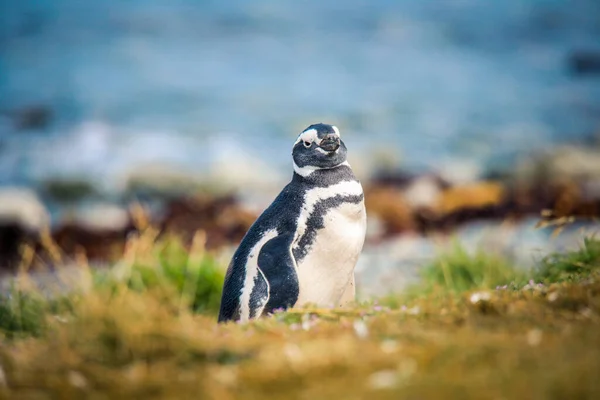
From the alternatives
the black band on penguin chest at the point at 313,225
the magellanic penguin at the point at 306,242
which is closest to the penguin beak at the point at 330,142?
the magellanic penguin at the point at 306,242

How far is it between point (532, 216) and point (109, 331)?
1159cm

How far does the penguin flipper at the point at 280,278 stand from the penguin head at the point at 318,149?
55cm

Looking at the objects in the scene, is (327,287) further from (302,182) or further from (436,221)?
(436,221)

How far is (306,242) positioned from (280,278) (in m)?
0.27

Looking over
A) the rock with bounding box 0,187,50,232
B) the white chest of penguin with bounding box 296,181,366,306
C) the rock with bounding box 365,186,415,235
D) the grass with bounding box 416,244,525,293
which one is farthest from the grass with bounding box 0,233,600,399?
the rock with bounding box 0,187,50,232

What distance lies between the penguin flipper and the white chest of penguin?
6 centimetres

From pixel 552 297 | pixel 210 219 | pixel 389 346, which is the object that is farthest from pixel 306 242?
pixel 210 219

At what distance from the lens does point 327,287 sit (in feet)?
13.1

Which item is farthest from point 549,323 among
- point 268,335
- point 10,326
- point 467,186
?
point 467,186

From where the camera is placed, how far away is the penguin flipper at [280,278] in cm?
385

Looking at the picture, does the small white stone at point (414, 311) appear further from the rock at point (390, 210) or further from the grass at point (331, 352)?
the rock at point (390, 210)

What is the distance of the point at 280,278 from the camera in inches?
152

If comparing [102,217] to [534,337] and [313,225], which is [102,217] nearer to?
[313,225]

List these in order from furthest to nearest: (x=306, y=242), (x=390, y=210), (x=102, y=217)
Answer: (x=102, y=217) < (x=390, y=210) < (x=306, y=242)
